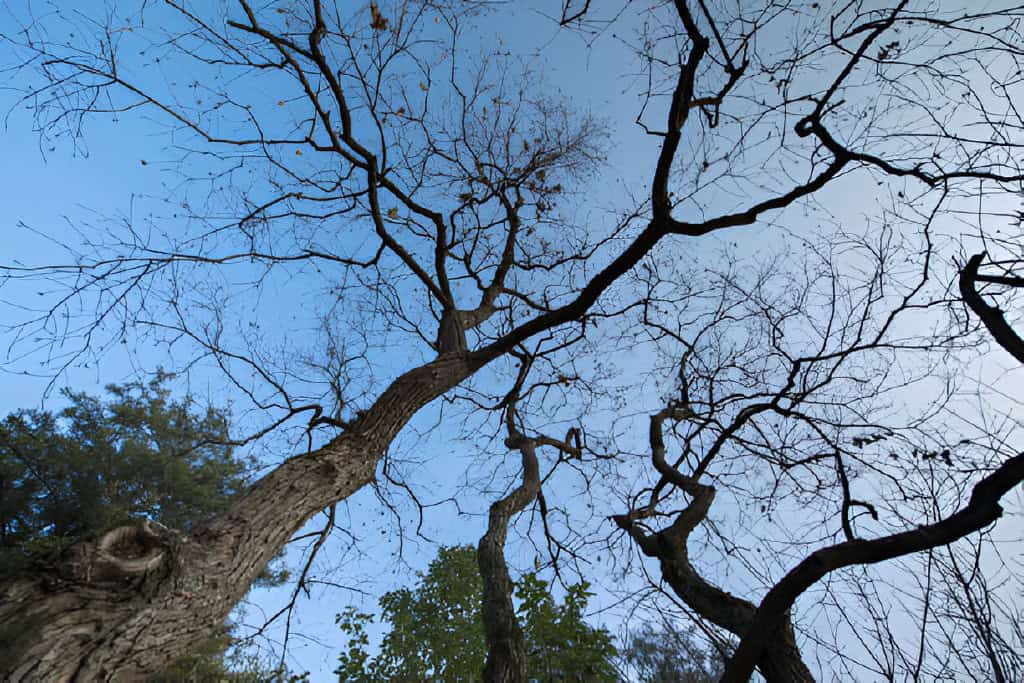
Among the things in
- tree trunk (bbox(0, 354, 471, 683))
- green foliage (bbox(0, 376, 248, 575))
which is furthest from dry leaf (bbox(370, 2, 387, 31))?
green foliage (bbox(0, 376, 248, 575))

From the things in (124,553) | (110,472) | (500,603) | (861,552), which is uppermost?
(110,472)

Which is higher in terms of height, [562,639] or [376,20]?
[376,20]

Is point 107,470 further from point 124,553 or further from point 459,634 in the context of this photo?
point 124,553

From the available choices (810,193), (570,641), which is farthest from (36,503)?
(810,193)

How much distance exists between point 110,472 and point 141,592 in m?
13.4

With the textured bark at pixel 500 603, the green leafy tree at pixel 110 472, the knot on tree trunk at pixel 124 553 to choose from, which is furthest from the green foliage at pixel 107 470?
the knot on tree trunk at pixel 124 553

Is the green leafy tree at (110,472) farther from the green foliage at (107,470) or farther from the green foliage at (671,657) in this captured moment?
the green foliage at (671,657)

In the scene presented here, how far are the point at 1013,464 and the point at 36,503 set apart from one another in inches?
628

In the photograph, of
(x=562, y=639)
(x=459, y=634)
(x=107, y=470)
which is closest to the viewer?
(x=562, y=639)

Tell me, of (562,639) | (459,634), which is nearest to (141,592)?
(562,639)

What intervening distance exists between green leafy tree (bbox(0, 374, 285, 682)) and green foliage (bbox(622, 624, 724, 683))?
9256 millimetres

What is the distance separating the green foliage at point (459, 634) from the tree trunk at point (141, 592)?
261cm

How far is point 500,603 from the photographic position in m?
3.54

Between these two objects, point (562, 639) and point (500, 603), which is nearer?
point (500, 603)
